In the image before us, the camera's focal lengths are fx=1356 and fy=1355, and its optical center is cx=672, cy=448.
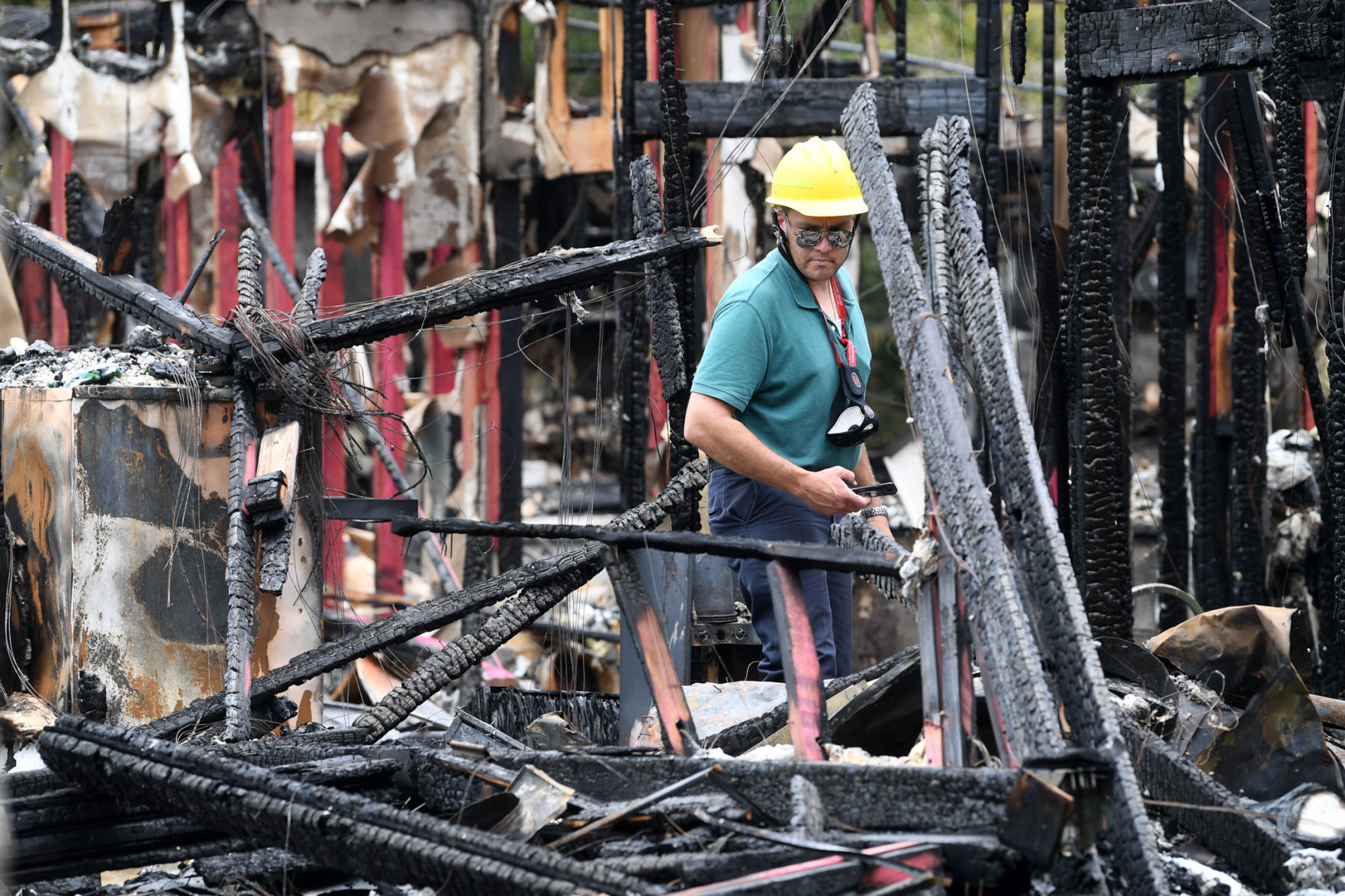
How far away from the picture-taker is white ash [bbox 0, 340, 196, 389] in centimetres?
516

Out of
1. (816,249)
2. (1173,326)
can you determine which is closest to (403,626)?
(816,249)

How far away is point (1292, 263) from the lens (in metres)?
5.12

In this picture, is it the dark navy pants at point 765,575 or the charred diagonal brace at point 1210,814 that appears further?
the dark navy pants at point 765,575

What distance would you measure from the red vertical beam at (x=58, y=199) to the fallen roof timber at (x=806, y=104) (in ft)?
19.9

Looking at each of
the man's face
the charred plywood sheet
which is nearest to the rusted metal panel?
the man's face

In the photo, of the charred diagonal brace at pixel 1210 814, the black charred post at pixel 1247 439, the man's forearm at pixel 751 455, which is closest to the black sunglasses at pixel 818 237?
the man's forearm at pixel 751 455

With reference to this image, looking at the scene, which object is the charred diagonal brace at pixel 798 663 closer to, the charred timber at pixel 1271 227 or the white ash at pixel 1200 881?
the white ash at pixel 1200 881

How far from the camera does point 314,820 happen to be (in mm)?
2916

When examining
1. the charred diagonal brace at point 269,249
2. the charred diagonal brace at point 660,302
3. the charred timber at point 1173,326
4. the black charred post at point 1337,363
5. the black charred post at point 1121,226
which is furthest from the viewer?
the charred diagonal brace at point 269,249

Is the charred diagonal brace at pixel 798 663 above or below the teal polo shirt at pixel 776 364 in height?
below

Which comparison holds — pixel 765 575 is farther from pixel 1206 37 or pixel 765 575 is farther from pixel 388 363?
pixel 388 363

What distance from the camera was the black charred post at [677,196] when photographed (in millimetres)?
5738

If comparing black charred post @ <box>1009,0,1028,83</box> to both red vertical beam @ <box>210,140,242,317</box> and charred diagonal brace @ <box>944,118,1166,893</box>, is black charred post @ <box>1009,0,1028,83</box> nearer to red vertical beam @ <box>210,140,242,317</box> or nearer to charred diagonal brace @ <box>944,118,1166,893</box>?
charred diagonal brace @ <box>944,118,1166,893</box>

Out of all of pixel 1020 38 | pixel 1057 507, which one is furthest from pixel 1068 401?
pixel 1020 38
